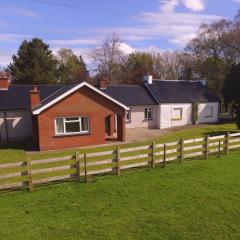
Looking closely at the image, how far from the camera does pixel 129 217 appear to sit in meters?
8.57

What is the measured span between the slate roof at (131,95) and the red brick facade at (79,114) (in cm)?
770

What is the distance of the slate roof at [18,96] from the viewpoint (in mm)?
25648

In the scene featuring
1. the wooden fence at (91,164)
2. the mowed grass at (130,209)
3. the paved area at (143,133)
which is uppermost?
the wooden fence at (91,164)

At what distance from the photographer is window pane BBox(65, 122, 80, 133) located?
23.0m

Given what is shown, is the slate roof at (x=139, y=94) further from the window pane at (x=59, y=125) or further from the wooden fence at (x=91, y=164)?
the wooden fence at (x=91, y=164)

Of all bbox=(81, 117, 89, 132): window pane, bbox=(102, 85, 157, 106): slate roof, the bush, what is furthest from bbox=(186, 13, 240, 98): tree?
bbox=(81, 117, 89, 132): window pane

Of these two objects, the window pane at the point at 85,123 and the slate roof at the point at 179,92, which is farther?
the slate roof at the point at 179,92

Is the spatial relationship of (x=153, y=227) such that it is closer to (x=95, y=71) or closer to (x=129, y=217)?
(x=129, y=217)

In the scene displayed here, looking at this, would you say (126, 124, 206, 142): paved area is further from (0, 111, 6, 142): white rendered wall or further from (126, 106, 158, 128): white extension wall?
(0, 111, 6, 142): white rendered wall

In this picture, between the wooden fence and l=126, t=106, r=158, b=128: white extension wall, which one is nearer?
the wooden fence

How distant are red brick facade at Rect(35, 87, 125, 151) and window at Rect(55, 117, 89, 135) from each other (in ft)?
1.10

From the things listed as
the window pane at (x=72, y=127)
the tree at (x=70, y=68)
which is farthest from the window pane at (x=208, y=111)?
the tree at (x=70, y=68)

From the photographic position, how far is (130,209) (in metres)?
9.11

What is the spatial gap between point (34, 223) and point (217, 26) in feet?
155
